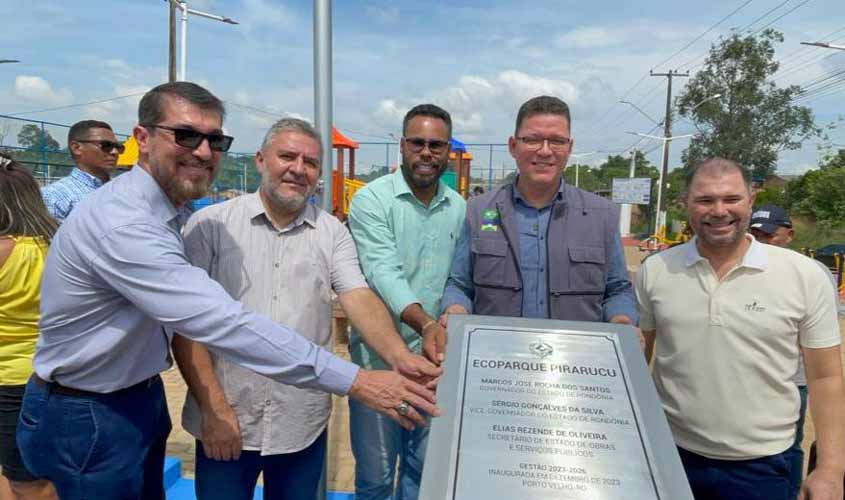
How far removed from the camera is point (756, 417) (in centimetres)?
230

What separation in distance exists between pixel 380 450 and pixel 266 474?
58cm

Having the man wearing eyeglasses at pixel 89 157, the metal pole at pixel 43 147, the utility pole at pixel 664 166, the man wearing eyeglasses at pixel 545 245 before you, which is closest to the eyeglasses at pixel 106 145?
the man wearing eyeglasses at pixel 89 157

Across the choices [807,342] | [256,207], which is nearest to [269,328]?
[256,207]

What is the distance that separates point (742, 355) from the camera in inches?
90.5

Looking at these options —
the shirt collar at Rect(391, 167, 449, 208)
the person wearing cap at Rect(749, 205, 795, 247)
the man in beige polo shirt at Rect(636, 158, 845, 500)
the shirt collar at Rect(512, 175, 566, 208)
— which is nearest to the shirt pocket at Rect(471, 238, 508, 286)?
the shirt collar at Rect(512, 175, 566, 208)

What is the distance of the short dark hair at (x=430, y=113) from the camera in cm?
295

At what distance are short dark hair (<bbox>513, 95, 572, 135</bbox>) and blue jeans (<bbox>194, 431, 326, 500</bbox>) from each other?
1.66 metres

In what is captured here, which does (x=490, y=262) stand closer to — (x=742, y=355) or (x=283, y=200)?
(x=283, y=200)

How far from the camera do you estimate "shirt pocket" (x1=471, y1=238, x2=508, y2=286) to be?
2.56 meters

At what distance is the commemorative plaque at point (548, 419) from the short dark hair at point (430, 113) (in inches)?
51.0

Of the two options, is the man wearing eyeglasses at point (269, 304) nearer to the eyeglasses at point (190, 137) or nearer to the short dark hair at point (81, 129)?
the eyeglasses at point (190, 137)

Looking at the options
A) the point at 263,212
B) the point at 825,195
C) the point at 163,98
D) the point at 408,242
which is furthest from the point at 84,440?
the point at 825,195

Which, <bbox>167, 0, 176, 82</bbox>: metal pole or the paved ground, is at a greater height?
<bbox>167, 0, 176, 82</bbox>: metal pole

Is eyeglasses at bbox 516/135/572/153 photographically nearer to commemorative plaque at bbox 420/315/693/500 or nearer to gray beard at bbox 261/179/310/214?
commemorative plaque at bbox 420/315/693/500
